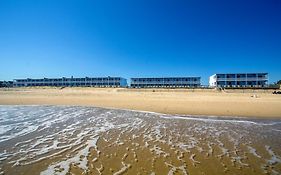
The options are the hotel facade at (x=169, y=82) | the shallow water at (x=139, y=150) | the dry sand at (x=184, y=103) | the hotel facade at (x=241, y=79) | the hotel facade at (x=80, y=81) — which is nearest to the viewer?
the shallow water at (x=139, y=150)

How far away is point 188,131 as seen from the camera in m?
10.6

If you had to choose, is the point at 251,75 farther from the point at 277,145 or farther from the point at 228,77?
the point at 277,145

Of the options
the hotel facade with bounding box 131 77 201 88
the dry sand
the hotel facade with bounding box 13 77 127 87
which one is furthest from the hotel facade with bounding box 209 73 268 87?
the dry sand

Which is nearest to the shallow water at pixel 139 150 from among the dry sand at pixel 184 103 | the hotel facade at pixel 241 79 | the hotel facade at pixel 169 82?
the dry sand at pixel 184 103

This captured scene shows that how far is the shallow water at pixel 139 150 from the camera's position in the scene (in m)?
5.62

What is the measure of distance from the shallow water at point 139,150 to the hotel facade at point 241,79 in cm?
8862

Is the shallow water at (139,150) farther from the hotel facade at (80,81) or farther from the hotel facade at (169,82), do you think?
the hotel facade at (80,81)

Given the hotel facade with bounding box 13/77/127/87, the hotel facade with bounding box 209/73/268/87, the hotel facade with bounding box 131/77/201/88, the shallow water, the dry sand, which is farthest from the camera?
the hotel facade with bounding box 13/77/127/87

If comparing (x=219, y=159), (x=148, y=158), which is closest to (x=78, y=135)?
(x=148, y=158)

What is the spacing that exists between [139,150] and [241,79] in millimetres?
97307

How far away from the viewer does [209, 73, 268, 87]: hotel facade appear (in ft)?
302

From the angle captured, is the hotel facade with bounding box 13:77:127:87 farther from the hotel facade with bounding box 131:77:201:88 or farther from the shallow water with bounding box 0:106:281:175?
the shallow water with bounding box 0:106:281:175

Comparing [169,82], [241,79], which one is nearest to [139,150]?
[241,79]

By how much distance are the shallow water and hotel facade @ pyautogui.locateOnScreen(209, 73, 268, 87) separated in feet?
291
